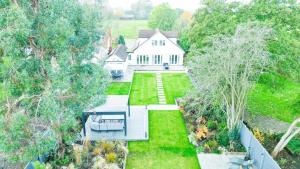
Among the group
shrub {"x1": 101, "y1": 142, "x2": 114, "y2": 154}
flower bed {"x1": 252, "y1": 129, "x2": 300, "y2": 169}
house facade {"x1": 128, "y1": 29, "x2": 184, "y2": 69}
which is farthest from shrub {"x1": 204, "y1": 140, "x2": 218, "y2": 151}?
house facade {"x1": 128, "y1": 29, "x2": 184, "y2": 69}

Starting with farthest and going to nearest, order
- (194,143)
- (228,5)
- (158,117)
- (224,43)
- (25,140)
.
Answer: (158,117)
(228,5)
(194,143)
(224,43)
(25,140)

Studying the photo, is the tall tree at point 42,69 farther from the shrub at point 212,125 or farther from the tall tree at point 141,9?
the tall tree at point 141,9

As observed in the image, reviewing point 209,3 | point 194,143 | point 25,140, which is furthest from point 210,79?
point 25,140

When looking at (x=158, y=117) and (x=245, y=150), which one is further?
(x=158, y=117)

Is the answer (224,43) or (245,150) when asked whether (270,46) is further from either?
(245,150)

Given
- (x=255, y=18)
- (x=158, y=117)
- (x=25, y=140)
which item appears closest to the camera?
(x=25, y=140)

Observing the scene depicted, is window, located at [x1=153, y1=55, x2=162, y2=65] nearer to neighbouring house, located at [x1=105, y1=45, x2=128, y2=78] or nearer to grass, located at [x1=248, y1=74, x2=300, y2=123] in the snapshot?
neighbouring house, located at [x1=105, y1=45, x2=128, y2=78]

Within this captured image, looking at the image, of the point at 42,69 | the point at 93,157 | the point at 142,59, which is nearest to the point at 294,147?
the point at 93,157

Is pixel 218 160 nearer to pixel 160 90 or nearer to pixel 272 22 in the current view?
pixel 272 22
